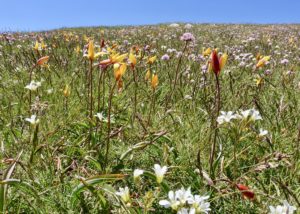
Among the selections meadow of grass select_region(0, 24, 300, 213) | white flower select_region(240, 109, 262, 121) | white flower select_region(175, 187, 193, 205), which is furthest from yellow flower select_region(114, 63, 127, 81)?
white flower select_region(175, 187, 193, 205)

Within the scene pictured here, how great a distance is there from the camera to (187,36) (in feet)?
13.9

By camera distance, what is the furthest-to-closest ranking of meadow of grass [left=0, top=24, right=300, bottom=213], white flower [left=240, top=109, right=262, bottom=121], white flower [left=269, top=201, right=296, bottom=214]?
white flower [left=240, top=109, right=262, bottom=121], meadow of grass [left=0, top=24, right=300, bottom=213], white flower [left=269, top=201, right=296, bottom=214]

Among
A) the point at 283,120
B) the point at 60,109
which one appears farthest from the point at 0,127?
the point at 283,120

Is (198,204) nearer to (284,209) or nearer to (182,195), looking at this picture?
(182,195)

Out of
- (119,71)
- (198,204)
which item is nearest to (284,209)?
(198,204)

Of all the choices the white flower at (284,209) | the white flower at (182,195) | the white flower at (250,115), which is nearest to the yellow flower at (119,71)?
the white flower at (250,115)

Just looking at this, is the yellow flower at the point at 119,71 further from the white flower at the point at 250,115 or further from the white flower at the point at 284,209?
the white flower at the point at 284,209

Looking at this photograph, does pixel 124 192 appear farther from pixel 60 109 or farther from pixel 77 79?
pixel 77 79

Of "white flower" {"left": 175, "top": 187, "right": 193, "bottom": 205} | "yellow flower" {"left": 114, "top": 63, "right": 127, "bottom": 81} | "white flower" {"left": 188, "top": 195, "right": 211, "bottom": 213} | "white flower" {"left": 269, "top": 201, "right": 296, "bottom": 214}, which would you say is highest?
"yellow flower" {"left": 114, "top": 63, "right": 127, "bottom": 81}

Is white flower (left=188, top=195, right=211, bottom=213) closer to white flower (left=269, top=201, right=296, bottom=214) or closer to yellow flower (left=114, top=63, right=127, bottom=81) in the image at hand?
white flower (left=269, top=201, right=296, bottom=214)

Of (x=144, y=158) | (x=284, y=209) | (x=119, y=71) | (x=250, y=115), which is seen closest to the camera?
(x=284, y=209)

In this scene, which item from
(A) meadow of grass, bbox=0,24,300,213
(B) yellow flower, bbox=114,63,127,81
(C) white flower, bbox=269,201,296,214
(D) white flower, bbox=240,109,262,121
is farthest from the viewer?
(B) yellow flower, bbox=114,63,127,81

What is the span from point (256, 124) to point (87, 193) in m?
1.94

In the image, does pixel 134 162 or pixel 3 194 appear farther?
pixel 134 162
